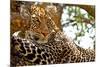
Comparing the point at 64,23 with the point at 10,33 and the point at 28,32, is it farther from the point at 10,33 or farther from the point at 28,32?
the point at 10,33

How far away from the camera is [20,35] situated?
158 centimetres

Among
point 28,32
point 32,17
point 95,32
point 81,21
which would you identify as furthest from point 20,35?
point 95,32

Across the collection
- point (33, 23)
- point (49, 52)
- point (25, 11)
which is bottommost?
point (49, 52)

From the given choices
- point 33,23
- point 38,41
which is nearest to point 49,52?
point 38,41

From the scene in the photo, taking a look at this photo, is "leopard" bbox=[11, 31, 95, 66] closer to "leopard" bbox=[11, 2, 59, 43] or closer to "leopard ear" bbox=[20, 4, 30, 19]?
"leopard" bbox=[11, 2, 59, 43]

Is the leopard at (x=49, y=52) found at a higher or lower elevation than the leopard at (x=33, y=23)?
lower

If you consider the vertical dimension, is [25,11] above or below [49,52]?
above

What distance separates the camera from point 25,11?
1605mm

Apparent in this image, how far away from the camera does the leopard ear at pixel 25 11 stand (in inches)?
62.7

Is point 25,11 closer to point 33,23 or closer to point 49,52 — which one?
point 33,23

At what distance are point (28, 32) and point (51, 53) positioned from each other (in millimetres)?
278

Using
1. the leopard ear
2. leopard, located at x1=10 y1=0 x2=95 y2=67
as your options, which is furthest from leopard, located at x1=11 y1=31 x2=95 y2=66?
the leopard ear

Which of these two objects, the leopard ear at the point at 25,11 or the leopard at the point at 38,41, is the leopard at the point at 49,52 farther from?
the leopard ear at the point at 25,11

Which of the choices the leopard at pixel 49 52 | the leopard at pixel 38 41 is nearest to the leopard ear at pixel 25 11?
the leopard at pixel 38 41
